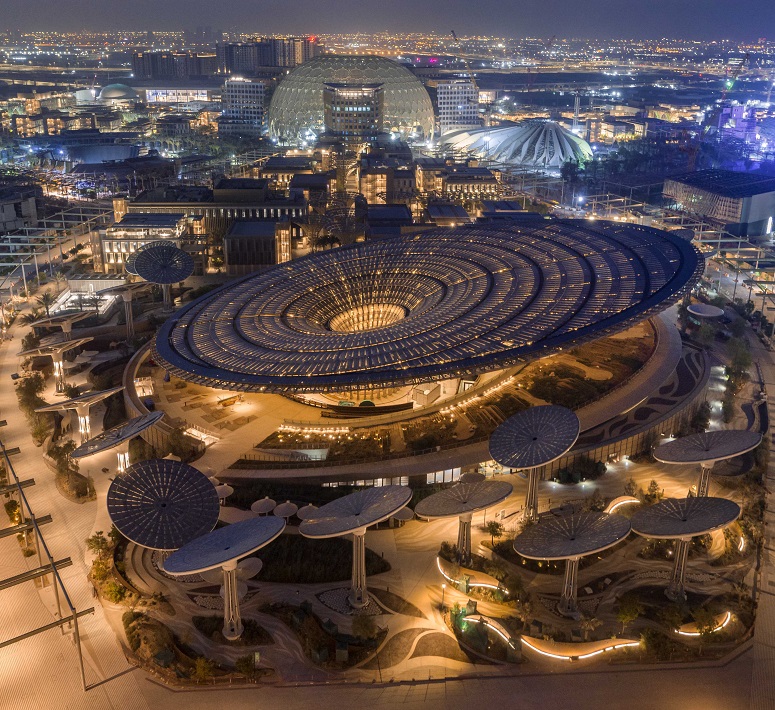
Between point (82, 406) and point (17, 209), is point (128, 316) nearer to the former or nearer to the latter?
point (82, 406)

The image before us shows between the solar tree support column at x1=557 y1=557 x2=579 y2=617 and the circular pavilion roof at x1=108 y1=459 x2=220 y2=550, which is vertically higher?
the circular pavilion roof at x1=108 y1=459 x2=220 y2=550

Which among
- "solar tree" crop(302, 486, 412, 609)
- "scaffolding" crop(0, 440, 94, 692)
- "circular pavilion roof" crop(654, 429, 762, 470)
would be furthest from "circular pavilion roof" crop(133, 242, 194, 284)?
"circular pavilion roof" crop(654, 429, 762, 470)

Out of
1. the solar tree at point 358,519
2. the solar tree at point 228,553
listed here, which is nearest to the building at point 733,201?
the solar tree at point 358,519

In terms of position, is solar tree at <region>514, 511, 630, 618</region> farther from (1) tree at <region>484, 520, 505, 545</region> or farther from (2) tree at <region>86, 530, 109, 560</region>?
(2) tree at <region>86, 530, 109, 560</region>

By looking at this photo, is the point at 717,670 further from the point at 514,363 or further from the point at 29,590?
the point at 29,590

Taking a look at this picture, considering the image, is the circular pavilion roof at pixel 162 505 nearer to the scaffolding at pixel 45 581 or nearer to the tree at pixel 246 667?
the scaffolding at pixel 45 581

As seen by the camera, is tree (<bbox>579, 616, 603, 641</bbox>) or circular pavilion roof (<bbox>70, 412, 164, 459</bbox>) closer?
tree (<bbox>579, 616, 603, 641</bbox>)

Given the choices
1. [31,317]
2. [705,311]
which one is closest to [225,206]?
[31,317]
